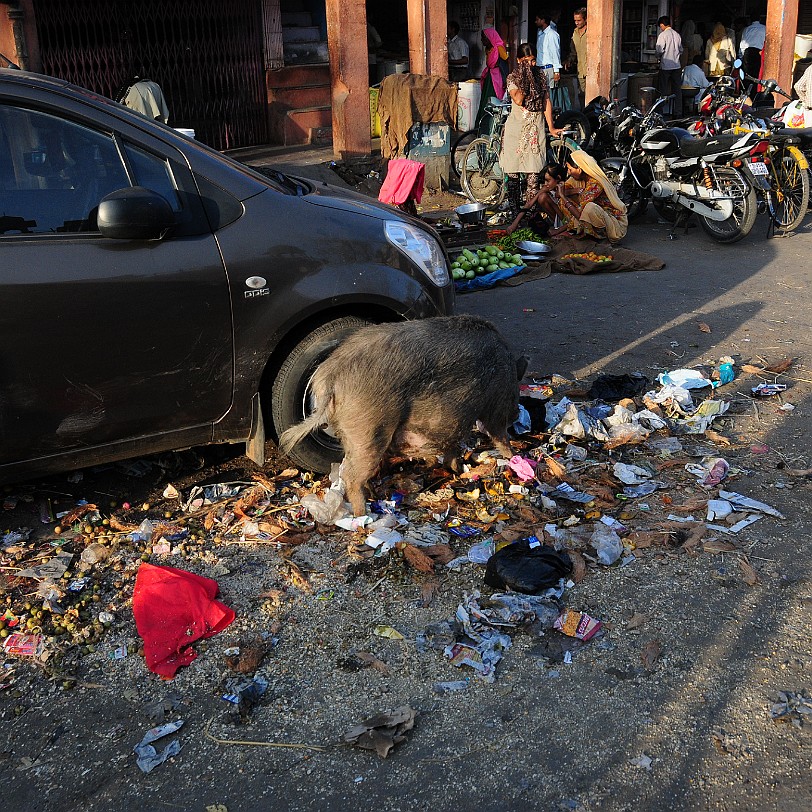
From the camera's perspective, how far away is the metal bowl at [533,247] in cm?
998

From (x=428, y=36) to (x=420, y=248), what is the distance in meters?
10.3

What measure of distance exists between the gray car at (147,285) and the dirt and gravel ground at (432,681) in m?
0.58

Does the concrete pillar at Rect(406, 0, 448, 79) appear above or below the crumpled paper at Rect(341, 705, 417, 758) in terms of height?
above

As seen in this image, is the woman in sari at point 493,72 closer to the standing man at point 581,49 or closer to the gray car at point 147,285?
the standing man at point 581,49

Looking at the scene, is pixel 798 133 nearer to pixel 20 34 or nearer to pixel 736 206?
pixel 736 206

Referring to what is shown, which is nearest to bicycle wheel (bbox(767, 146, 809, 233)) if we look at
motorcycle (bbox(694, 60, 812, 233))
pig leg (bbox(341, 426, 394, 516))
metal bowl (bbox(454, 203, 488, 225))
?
motorcycle (bbox(694, 60, 812, 233))

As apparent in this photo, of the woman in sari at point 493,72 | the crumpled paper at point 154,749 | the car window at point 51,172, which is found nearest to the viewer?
the crumpled paper at point 154,749

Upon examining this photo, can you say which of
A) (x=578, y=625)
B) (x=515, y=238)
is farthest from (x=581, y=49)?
(x=578, y=625)

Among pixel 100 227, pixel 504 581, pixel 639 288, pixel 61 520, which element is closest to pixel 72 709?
pixel 61 520

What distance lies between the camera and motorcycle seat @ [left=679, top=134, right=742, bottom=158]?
997cm

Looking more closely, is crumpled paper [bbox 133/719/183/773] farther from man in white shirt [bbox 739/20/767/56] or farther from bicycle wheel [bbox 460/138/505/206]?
man in white shirt [bbox 739/20/767/56]

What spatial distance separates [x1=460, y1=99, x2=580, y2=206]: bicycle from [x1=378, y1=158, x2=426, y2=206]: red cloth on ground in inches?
147

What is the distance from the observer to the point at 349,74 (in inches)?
533

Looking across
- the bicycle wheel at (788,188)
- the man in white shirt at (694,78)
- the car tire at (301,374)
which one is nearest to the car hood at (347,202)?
the car tire at (301,374)
